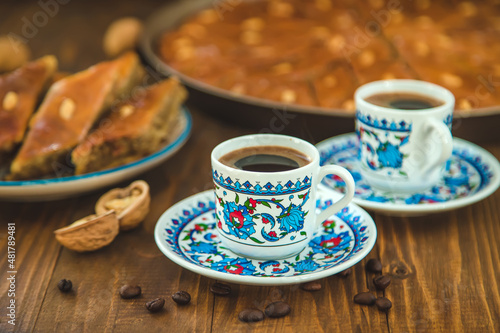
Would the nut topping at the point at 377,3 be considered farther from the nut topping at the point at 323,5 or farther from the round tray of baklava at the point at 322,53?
the nut topping at the point at 323,5

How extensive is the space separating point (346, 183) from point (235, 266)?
303 mm

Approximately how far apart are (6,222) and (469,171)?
51.4 inches

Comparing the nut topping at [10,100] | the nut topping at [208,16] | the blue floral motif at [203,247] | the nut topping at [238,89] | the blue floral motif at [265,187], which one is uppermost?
the blue floral motif at [265,187]

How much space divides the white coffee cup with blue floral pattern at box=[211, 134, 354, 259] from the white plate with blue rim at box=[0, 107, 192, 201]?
0.42m

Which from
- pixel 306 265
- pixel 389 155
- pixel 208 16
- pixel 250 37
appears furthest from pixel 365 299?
pixel 208 16

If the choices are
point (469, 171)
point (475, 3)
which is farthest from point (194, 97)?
point (475, 3)

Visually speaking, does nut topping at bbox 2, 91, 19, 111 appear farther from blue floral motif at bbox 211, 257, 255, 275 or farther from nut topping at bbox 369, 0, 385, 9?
nut topping at bbox 369, 0, 385, 9

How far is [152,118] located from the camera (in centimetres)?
177

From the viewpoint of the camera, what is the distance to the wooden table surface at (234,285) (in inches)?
46.0

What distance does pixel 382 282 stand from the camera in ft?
4.10

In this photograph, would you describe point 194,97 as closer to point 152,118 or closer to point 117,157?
point 152,118

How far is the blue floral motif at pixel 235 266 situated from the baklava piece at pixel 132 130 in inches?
23.5

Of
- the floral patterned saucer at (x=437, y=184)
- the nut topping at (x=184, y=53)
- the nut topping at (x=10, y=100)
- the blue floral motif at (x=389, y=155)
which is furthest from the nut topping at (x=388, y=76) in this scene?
the nut topping at (x=10, y=100)

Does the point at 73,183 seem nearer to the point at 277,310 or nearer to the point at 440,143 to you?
the point at 277,310
